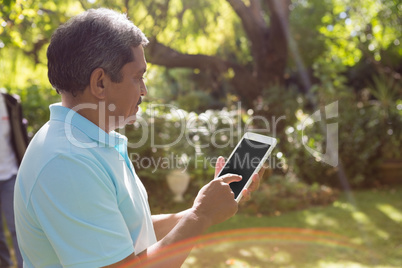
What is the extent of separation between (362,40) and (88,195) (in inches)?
470

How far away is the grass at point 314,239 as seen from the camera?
4816 mm

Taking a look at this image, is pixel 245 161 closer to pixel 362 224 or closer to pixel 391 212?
pixel 362 224

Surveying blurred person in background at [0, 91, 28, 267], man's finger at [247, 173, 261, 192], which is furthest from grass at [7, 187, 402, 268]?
man's finger at [247, 173, 261, 192]

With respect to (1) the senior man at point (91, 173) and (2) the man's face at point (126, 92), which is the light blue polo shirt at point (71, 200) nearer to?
(1) the senior man at point (91, 173)

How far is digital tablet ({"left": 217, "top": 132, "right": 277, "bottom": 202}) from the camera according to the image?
1.94m

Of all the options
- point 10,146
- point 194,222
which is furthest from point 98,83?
point 10,146

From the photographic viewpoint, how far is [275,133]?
325 inches

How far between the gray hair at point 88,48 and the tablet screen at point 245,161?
0.78m

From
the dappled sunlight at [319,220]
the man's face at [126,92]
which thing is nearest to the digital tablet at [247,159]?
the man's face at [126,92]

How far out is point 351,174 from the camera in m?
8.26

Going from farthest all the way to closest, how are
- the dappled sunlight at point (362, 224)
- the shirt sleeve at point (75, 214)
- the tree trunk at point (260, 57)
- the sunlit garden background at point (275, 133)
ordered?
the tree trunk at point (260, 57) → the dappled sunlight at point (362, 224) → the sunlit garden background at point (275, 133) → the shirt sleeve at point (75, 214)

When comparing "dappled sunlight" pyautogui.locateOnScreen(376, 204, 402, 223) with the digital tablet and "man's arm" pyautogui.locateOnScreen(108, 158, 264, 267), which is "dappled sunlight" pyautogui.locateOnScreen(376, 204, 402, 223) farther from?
"man's arm" pyautogui.locateOnScreen(108, 158, 264, 267)

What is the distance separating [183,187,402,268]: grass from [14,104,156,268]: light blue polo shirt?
3.53 meters

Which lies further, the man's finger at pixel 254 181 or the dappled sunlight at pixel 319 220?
the dappled sunlight at pixel 319 220
